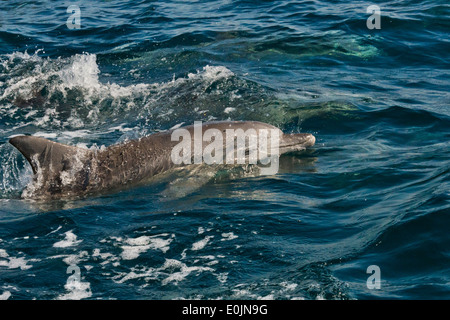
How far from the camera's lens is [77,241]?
25.8 feet

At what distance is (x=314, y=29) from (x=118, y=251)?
13287 millimetres

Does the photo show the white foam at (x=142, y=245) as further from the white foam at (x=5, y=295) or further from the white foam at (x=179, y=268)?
the white foam at (x=5, y=295)

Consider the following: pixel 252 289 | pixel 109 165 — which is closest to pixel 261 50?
pixel 109 165

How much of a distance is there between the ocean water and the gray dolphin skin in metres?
0.28

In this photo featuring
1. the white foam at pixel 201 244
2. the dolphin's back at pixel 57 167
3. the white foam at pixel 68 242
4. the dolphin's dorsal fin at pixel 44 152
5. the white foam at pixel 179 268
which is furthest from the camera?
the dolphin's back at pixel 57 167

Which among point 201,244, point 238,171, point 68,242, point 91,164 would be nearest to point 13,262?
point 68,242

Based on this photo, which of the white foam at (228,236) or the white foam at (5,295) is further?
the white foam at (228,236)

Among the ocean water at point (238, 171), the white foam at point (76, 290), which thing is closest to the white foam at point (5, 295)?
the ocean water at point (238, 171)

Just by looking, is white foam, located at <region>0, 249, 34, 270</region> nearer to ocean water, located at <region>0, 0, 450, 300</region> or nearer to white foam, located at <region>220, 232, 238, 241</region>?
ocean water, located at <region>0, 0, 450, 300</region>

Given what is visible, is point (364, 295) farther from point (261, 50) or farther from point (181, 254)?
point (261, 50)

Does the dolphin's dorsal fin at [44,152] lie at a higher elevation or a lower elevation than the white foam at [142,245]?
higher

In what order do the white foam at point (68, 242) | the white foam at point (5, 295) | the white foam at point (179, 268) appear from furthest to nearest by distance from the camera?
1. the white foam at point (68, 242)
2. the white foam at point (179, 268)
3. the white foam at point (5, 295)

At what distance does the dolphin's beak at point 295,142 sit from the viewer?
1093 cm
